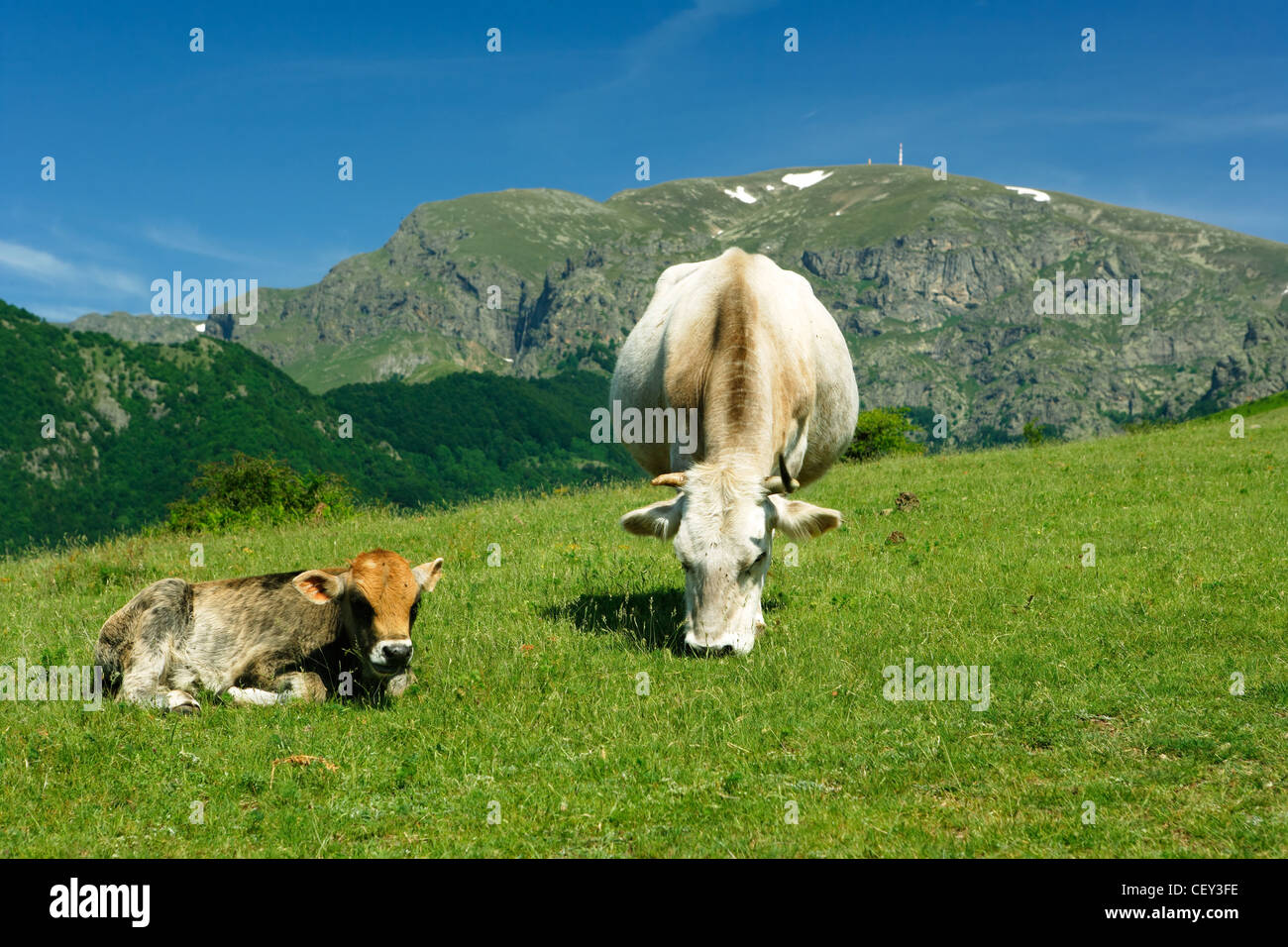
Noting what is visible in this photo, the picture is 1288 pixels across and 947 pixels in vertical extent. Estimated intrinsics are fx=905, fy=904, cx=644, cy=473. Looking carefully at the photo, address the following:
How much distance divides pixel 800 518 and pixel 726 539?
3.23ft

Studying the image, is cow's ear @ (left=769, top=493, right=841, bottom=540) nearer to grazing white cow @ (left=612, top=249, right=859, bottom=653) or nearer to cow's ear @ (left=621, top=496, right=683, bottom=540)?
grazing white cow @ (left=612, top=249, right=859, bottom=653)

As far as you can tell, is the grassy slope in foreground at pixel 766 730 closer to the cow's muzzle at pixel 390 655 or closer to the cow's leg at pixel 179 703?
the cow's leg at pixel 179 703

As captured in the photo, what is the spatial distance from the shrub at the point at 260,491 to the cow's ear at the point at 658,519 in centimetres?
1673

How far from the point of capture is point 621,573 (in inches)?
515

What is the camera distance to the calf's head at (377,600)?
787 cm

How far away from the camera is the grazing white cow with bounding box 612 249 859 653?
8.80 m

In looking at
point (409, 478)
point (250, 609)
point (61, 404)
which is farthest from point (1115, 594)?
point (61, 404)

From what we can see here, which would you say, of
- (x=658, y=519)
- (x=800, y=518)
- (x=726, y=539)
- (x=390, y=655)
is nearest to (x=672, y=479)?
(x=658, y=519)

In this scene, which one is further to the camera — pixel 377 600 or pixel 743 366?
pixel 743 366

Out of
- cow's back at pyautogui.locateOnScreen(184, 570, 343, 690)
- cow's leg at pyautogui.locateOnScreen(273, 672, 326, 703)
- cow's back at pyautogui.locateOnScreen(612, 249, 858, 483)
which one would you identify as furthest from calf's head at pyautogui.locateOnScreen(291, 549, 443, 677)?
cow's back at pyautogui.locateOnScreen(612, 249, 858, 483)

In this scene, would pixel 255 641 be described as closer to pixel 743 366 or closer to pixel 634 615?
pixel 634 615

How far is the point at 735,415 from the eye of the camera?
31.3 feet

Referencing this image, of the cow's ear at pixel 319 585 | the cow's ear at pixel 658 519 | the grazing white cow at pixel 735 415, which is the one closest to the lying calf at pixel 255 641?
the cow's ear at pixel 319 585
